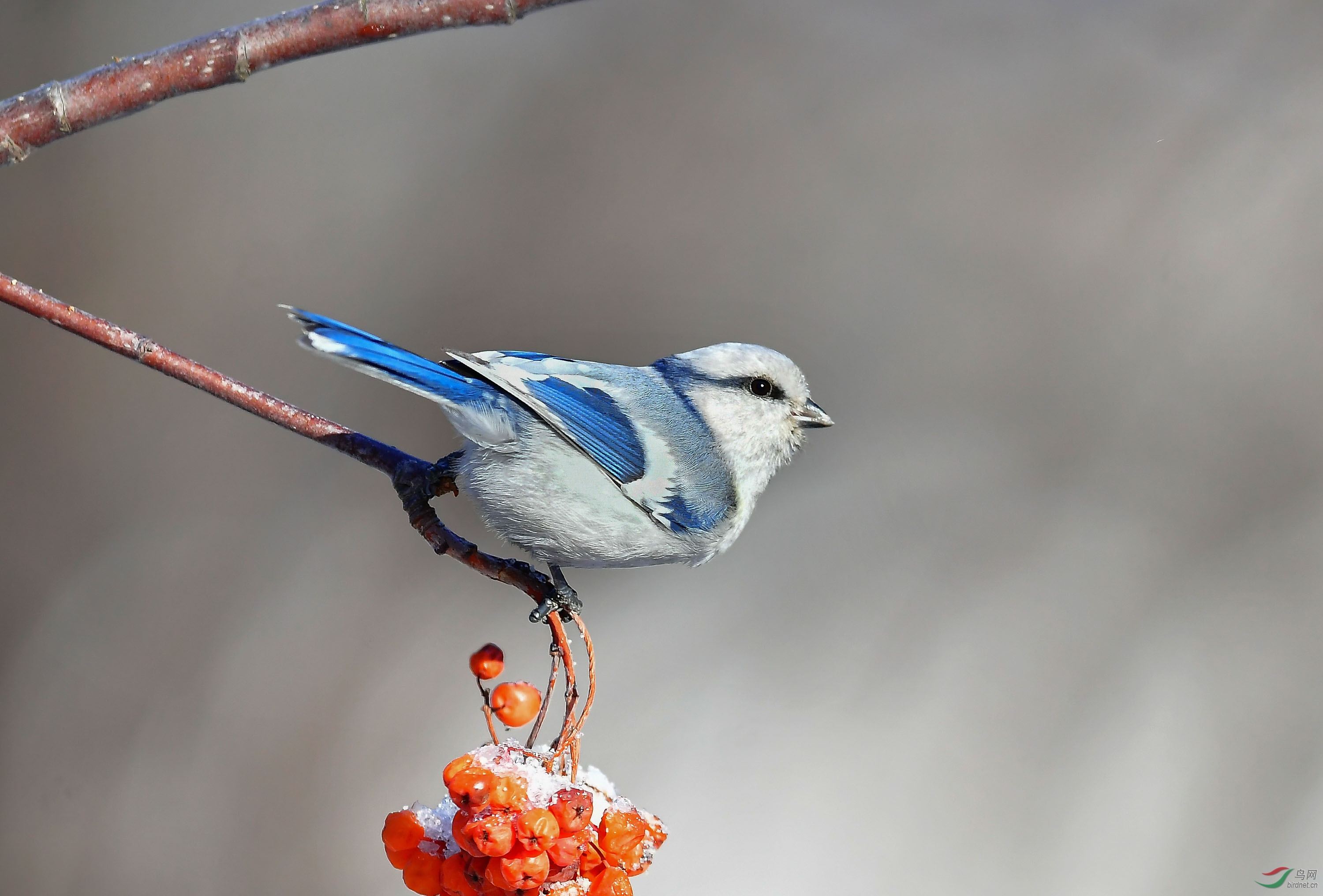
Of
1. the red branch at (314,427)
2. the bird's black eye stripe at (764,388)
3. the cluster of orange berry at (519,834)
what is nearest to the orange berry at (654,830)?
the cluster of orange berry at (519,834)

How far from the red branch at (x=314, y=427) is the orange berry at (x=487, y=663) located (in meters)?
0.07

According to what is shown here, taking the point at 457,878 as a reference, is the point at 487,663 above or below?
above

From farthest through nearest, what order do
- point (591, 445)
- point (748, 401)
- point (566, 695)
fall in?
point (748, 401), point (591, 445), point (566, 695)

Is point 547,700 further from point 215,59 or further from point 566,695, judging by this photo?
point 215,59

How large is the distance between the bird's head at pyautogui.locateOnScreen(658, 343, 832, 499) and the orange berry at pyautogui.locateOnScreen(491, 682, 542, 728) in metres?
0.43

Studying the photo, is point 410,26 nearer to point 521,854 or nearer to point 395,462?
point 395,462

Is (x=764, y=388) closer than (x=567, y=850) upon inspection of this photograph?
No

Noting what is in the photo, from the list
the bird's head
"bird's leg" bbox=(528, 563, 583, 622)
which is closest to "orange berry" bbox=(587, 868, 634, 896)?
"bird's leg" bbox=(528, 563, 583, 622)

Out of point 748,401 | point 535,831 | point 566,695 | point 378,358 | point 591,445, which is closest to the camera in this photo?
point 535,831

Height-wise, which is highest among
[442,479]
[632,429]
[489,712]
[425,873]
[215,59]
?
[215,59]

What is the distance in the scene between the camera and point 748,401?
1.15 metres

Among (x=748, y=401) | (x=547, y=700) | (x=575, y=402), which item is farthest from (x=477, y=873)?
(x=748, y=401)

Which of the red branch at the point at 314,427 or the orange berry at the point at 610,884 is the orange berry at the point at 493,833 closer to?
the orange berry at the point at 610,884

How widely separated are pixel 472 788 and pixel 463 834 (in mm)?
36
